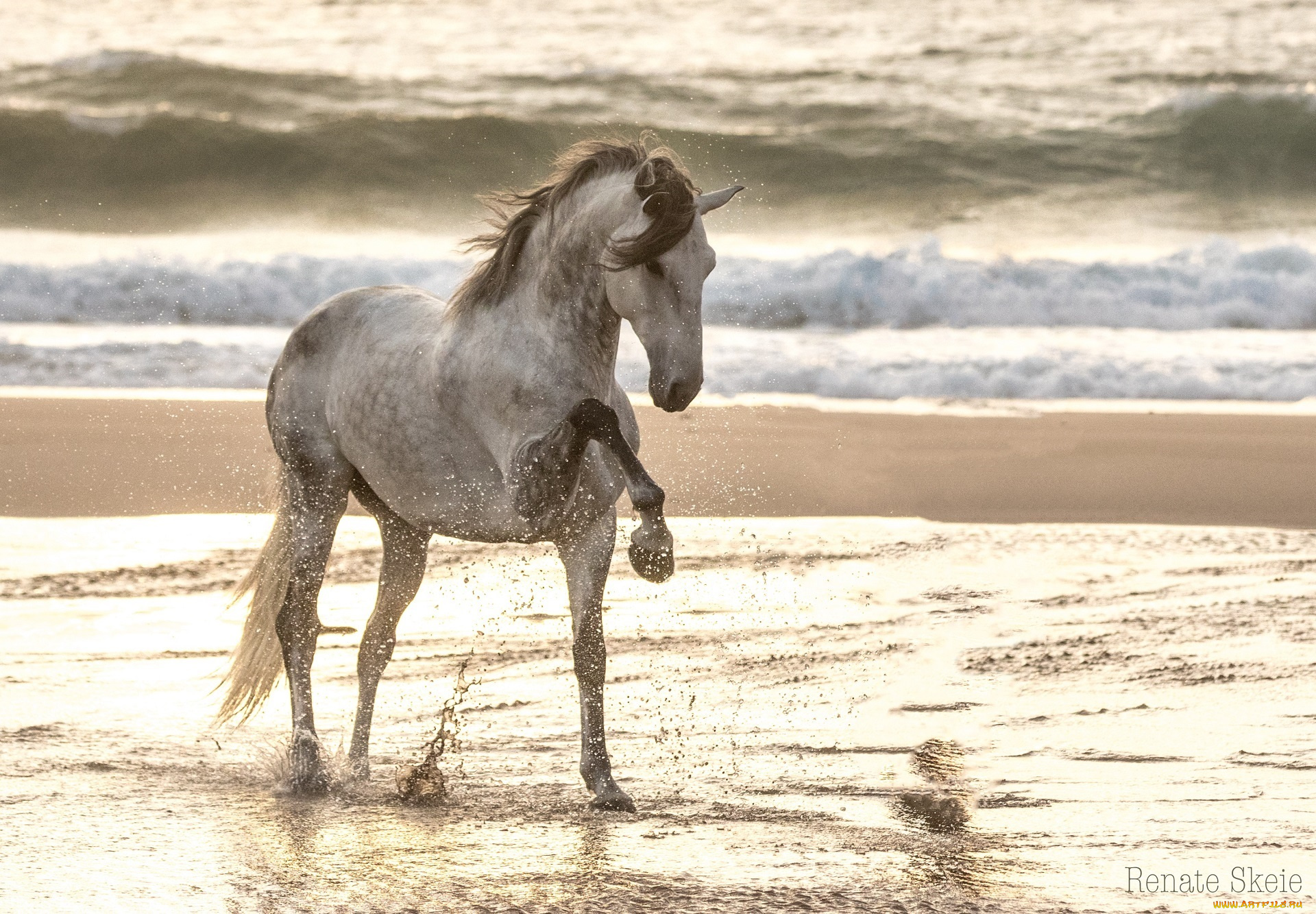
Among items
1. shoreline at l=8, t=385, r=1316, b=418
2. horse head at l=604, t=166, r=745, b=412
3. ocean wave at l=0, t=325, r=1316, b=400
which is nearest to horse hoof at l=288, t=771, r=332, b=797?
horse head at l=604, t=166, r=745, b=412

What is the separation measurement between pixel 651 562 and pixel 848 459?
6083 mm

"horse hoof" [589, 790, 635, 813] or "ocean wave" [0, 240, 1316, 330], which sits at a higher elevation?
"horse hoof" [589, 790, 635, 813]

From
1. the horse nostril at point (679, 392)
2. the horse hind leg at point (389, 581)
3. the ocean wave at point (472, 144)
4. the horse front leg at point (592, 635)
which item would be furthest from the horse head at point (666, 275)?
the ocean wave at point (472, 144)

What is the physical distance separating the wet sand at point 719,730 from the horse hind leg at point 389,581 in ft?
0.98

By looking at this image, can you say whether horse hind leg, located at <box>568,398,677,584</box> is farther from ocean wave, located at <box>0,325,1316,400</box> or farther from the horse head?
ocean wave, located at <box>0,325,1316,400</box>

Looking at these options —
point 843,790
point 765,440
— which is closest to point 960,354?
point 765,440

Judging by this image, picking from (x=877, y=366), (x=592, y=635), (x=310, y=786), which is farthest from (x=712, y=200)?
(x=877, y=366)

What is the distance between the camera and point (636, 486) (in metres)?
3.74

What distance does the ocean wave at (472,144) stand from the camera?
847 inches

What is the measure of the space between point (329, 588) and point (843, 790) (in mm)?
3119

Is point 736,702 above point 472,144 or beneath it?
beneath

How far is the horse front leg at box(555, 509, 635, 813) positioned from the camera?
402 cm
